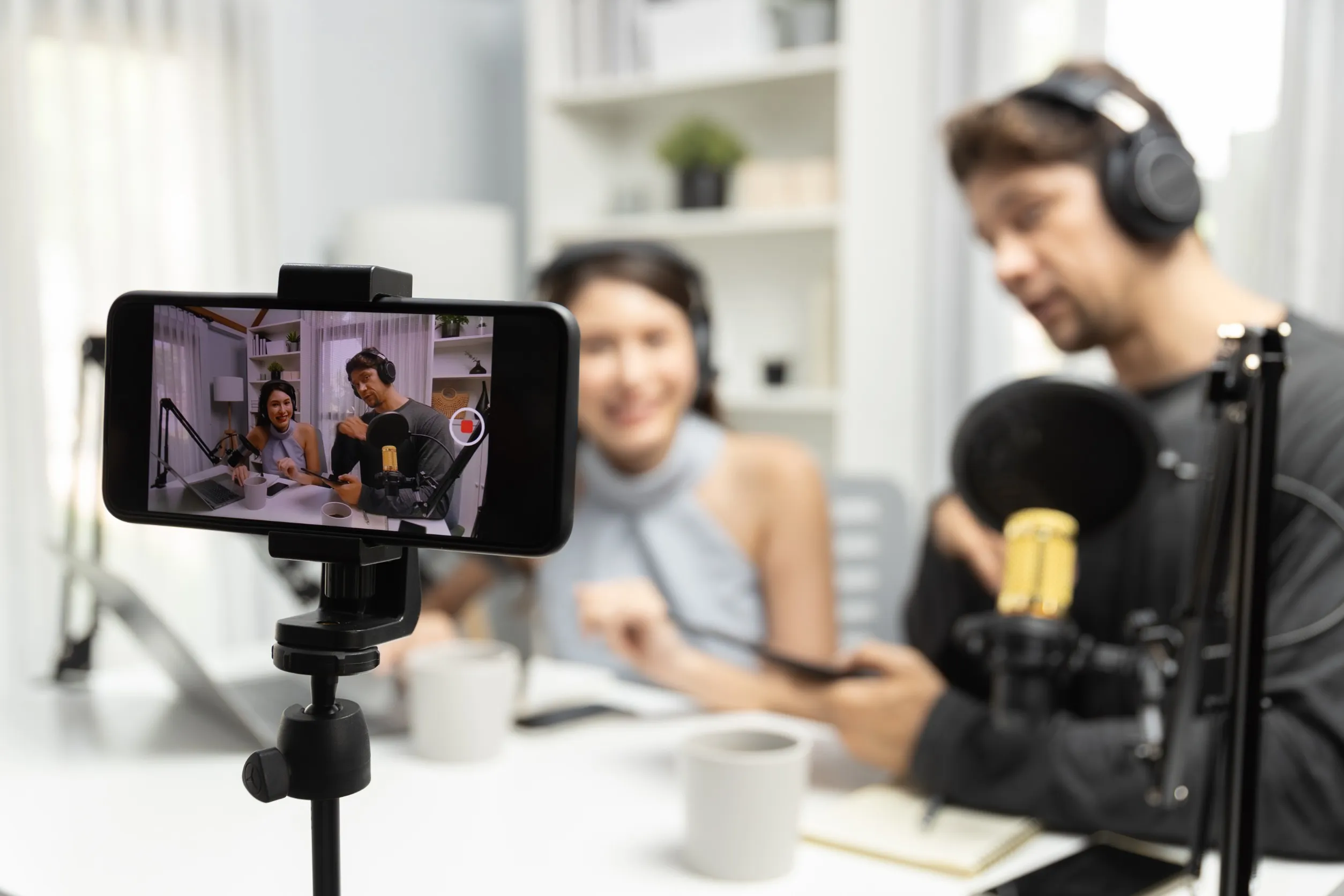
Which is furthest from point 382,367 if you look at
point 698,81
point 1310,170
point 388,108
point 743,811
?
point 388,108

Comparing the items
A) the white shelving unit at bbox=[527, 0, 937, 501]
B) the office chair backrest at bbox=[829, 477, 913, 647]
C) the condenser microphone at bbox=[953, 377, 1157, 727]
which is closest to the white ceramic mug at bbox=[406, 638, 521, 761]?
the condenser microphone at bbox=[953, 377, 1157, 727]

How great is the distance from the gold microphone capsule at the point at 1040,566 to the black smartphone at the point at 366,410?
51 centimetres

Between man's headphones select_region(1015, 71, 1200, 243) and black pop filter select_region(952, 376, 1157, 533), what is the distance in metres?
0.29

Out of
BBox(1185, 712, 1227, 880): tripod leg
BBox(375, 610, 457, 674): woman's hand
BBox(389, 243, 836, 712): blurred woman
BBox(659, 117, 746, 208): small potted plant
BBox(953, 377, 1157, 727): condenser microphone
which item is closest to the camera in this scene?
BBox(1185, 712, 1227, 880): tripod leg

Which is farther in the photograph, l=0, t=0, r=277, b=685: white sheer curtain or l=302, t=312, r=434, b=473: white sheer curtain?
l=0, t=0, r=277, b=685: white sheer curtain

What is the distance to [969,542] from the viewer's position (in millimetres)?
1249

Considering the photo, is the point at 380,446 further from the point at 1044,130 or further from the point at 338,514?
the point at 1044,130

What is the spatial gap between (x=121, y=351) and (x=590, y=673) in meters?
0.98

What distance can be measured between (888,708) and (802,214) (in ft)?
5.67

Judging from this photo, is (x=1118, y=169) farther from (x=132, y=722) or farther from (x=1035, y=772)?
(x=132, y=722)

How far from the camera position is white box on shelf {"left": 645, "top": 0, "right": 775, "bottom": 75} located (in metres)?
2.61

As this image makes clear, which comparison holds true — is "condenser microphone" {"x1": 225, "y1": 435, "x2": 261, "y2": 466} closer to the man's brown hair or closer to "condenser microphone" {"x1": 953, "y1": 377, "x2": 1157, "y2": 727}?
"condenser microphone" {"x1": 953, "y1": 377, "x2": 1157, "y2": 727}

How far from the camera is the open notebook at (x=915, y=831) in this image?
0.81m

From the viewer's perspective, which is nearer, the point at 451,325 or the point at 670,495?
the point at 451,325
